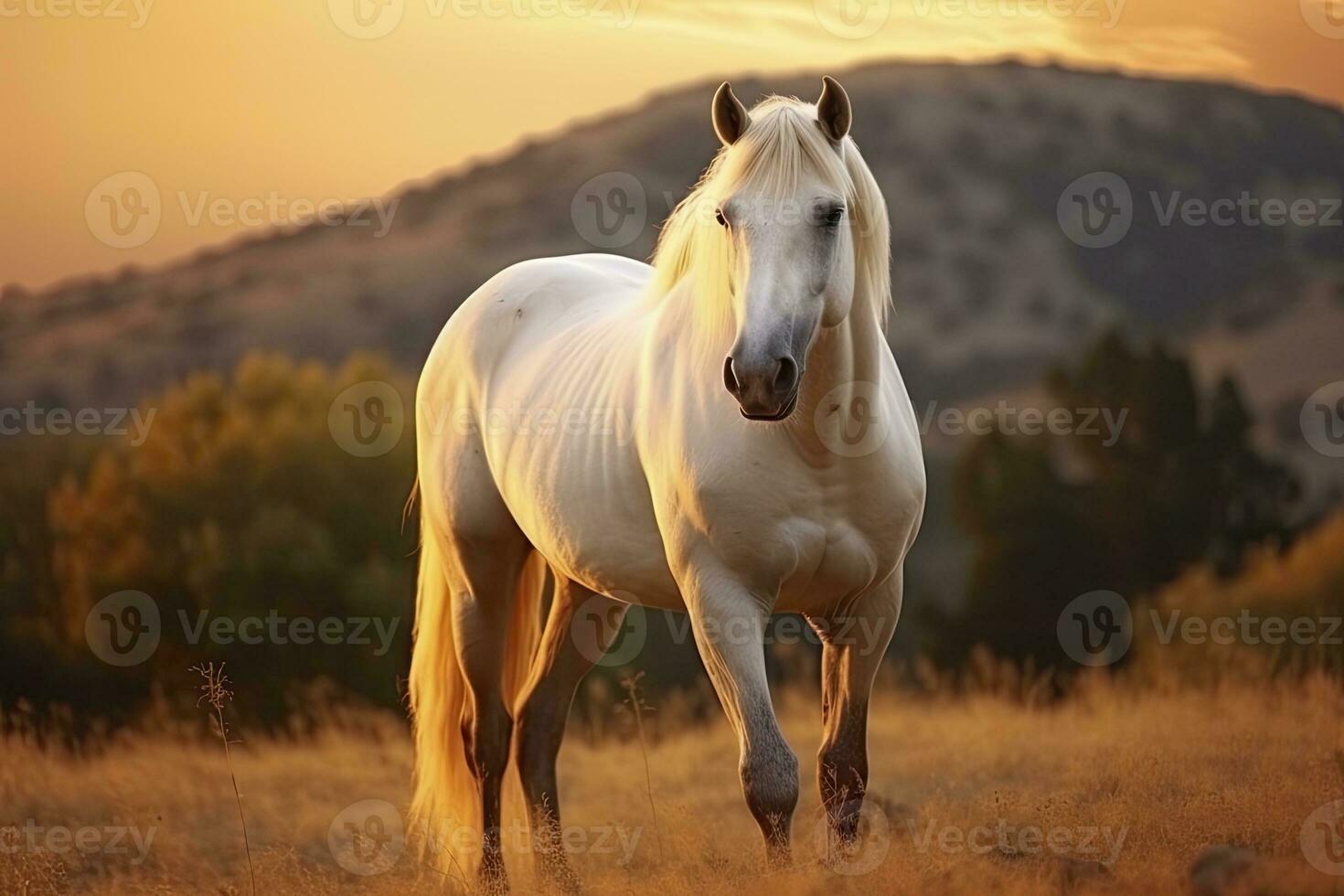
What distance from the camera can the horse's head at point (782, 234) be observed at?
Result: 362 cm

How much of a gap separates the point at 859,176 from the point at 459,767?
3020mm

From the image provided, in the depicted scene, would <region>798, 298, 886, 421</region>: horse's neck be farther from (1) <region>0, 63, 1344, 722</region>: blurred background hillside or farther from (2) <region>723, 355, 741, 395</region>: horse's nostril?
(1) <region>0, 63, 1344, 722</region>: blurred background hillside

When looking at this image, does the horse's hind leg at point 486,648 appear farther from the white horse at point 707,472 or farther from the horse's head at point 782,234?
the horse's head at point 782,234

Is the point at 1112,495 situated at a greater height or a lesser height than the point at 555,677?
lesser

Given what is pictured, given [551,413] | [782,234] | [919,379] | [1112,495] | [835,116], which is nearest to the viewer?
[782,234]

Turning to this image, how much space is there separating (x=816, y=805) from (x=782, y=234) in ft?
6.31

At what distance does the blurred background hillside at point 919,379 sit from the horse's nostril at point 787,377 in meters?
4.01

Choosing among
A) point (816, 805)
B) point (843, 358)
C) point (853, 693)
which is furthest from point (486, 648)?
point (843, 358)

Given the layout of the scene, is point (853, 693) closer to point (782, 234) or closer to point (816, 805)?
point (816, 805)

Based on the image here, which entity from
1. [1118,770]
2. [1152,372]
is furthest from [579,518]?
[1152,372]

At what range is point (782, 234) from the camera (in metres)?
3.79

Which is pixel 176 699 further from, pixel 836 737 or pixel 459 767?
pixel 836 737

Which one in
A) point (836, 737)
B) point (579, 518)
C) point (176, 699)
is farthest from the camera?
point (176, 699)

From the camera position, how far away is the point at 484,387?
19.1 ft
